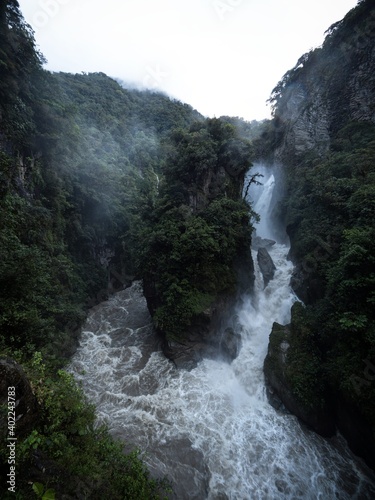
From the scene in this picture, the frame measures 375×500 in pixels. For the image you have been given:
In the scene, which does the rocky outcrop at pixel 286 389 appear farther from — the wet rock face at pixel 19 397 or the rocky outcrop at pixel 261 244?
the rocky outcrop at pixel 261 244

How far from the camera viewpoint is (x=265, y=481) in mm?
9500

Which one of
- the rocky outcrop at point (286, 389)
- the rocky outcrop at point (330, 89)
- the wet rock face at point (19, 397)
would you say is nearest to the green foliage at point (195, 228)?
the rocky outcrop at point (286, 389)

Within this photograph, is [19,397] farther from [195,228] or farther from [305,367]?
[195,228]

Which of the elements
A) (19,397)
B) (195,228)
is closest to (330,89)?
(195,228)

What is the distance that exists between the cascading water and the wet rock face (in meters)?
4.07

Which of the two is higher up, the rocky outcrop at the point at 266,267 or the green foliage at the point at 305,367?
the rocky outcrop at the point at 266,267

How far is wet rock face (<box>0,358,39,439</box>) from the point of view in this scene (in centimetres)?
427

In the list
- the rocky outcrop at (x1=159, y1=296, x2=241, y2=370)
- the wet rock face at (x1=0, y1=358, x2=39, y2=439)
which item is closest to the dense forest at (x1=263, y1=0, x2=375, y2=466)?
the rocky outcrop at (x1=159, y1=296, x2=241, y2=370)

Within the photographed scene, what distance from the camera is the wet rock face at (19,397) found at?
14.0ft

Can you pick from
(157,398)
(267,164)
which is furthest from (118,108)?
(157,398)

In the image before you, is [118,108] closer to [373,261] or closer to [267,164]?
[267,164]

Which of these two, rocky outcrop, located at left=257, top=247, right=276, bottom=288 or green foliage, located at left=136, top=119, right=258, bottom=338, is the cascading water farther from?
rocky outcrop, located at left=257, top=247, right=276, bottom=288

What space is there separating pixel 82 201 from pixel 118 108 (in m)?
41.3

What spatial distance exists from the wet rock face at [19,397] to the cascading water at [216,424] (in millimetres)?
4071
